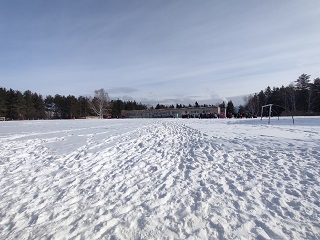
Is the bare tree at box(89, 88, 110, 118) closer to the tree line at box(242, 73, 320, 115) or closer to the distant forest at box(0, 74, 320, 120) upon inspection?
the distant forest at box(0, 74, 320, 120)

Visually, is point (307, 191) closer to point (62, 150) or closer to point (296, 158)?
point (296, 158)

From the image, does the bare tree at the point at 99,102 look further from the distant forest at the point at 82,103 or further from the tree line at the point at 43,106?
the distant forest at the point at 82,103

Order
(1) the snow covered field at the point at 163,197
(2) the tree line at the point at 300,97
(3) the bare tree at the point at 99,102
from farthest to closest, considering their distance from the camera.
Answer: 1. (3) the bare tree at the point at 99,102
2. (2) the tree line at the point at 300,97
3. (1) the snow covered field at the point at 163,197

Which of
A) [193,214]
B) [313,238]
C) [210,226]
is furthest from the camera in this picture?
[193,214]

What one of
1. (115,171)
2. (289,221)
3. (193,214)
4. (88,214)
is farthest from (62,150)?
(289,221)

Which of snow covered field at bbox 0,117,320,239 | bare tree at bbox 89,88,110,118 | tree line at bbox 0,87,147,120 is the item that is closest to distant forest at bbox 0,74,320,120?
tree line at bbox 0,87,147,120

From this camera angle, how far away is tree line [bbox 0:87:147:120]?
71375 millimetres

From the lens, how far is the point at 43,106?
86.7 metres

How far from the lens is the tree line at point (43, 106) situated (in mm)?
71375

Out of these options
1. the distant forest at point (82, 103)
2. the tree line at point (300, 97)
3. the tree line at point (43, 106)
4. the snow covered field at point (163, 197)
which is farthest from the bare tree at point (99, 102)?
the snow covered field at point (163, 197)

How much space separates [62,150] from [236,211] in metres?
7.78

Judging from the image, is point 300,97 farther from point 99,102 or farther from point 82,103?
point 82,103

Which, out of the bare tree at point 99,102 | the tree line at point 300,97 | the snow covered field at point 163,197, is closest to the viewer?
the snow covered field at point 163,197

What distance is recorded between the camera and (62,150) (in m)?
9.22
